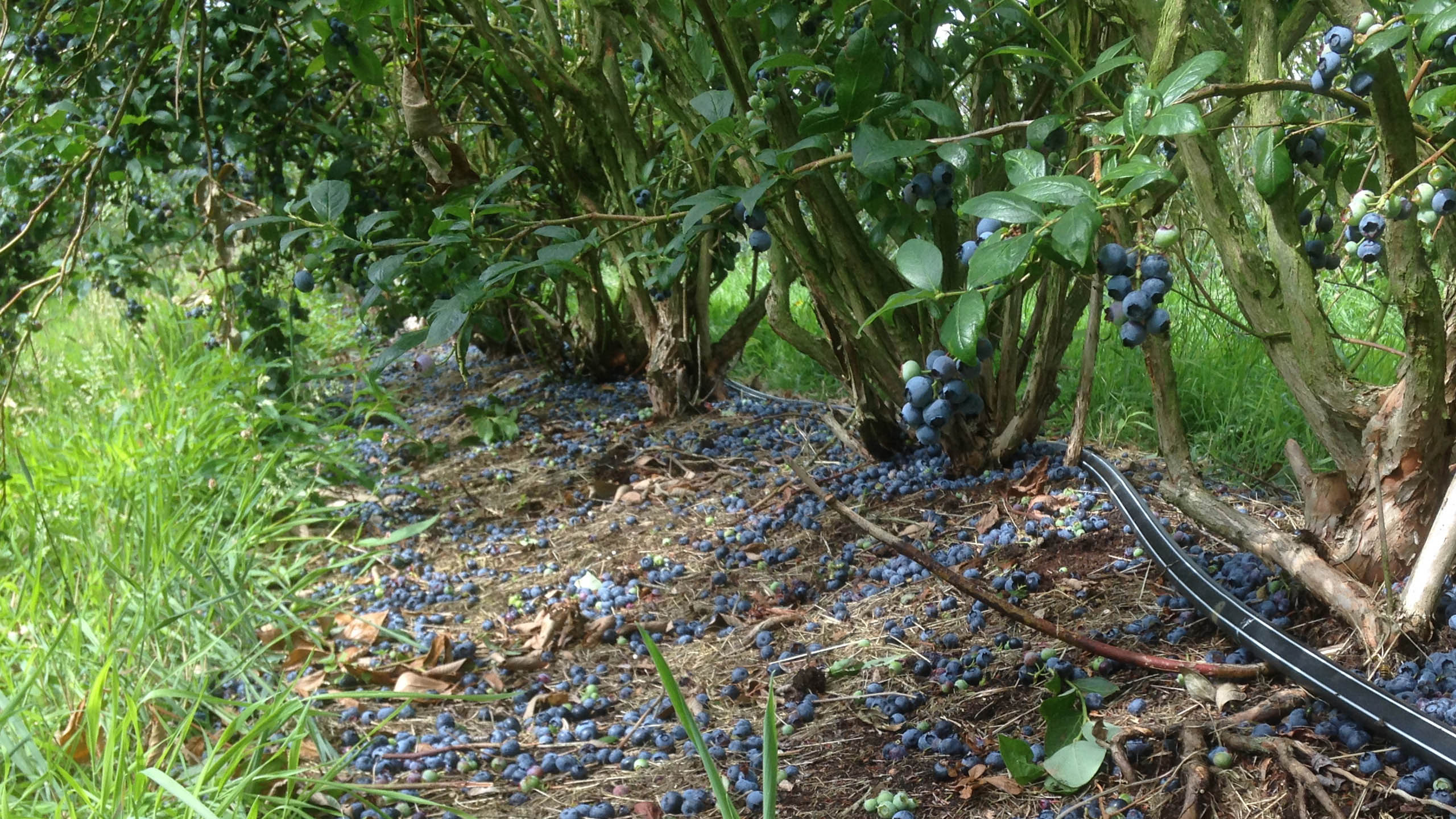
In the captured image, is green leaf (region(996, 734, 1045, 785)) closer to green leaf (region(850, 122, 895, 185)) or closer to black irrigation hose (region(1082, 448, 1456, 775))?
black irrigation hose (region(1082, 448, 1456, 775))

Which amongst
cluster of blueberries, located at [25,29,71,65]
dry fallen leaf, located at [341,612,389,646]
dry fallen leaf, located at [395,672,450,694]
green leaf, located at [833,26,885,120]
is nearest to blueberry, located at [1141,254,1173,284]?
green leaf, located at [833,26,885,120]

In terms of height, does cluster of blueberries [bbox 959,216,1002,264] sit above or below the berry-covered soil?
above

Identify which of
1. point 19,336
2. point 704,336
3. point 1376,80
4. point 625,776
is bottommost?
point 625,776

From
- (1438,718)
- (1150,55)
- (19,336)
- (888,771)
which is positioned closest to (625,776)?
(888,771)

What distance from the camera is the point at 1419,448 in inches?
58.3

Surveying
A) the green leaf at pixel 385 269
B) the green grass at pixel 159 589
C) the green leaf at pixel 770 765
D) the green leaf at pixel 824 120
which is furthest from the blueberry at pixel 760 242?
the green grass at pixel 159 589

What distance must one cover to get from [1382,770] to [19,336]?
410 cm

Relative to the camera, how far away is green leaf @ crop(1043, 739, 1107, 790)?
1.33 metres

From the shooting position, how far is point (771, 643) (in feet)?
6.39

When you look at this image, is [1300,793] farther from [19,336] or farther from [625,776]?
[19,336]

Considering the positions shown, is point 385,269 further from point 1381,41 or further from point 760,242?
point 1381,41

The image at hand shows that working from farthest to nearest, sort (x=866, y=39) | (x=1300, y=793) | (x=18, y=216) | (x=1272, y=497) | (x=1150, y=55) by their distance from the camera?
1. (x=18, y=216)
2. (x=1272, y=497)
3. (x=1150, y=55)
4. (x=866, y=39)
5. (x=1300, y=793)

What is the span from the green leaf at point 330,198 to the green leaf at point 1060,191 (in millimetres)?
1158

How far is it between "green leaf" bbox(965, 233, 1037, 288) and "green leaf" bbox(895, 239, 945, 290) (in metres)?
0.08
